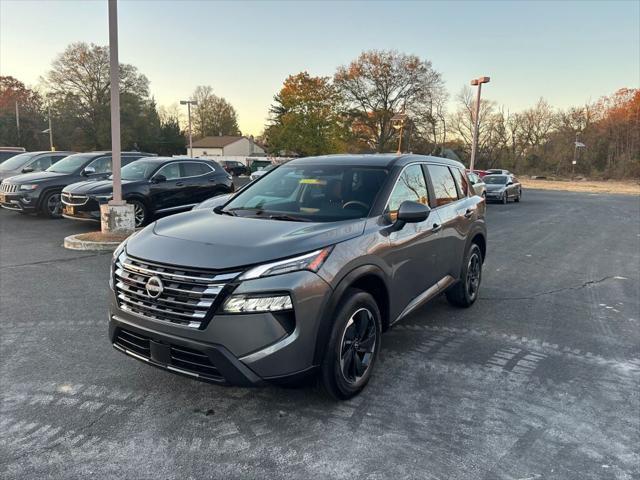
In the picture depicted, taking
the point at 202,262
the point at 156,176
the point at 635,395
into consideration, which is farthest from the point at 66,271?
the point at 635,395

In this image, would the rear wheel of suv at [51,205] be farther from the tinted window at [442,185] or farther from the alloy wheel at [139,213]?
the tinted window at [442,185]

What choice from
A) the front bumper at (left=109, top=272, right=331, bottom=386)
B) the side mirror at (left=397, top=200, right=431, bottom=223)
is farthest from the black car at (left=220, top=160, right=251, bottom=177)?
the front bumper at (left=109, top=272, right=331, bottom=386)

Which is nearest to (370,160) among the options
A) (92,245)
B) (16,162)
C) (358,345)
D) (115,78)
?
(358,345)

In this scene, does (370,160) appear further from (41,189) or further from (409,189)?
(41,189)

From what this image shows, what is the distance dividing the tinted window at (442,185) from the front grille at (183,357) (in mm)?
2868

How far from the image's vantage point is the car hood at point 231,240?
2.84m

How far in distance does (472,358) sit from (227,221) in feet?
8.02

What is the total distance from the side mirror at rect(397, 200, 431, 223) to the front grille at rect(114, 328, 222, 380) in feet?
5.78

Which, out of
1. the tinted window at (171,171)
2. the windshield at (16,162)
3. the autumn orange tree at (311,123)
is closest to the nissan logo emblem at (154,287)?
the tinted window at (171,171)

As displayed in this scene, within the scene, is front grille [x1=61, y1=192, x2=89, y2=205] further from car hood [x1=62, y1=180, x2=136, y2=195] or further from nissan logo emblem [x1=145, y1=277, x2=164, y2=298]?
nissan logo emblem [x1=145, y1=277, x2=164, y2=298]

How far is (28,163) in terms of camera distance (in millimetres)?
14984

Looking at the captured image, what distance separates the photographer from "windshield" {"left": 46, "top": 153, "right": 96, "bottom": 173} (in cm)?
1275

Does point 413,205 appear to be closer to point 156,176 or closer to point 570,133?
point 156,176

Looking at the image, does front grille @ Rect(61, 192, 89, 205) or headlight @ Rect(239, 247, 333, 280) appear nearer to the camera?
headlight @ Rect(239, 247, 333, 280)
